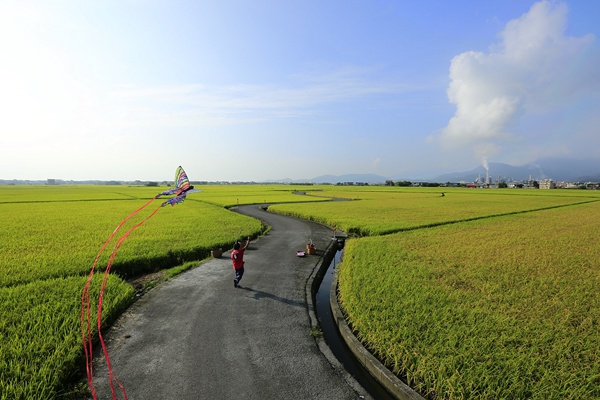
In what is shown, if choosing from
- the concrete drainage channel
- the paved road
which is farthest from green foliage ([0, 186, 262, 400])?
the concrete drainage channel

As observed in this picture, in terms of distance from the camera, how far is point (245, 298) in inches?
308

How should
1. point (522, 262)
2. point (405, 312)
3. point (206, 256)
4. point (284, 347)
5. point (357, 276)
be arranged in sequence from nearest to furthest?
point (284, 347) < point (405, 312) < point (357, 276) < point (522, 262) < point (206, 256)

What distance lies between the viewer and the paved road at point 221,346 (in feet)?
14.7

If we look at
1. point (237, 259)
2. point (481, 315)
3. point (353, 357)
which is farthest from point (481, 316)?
point (237, 259)

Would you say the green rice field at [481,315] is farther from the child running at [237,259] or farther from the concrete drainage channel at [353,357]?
the child running at [237,259]

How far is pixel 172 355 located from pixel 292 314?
9.08 ft

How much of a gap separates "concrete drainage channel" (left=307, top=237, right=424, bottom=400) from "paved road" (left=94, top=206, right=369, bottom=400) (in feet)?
1.66

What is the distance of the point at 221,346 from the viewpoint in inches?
217

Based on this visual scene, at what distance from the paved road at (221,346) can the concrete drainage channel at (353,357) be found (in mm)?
507

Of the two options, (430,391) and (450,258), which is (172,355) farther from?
(450,258)

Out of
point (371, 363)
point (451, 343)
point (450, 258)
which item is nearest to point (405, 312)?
point (451, 343)

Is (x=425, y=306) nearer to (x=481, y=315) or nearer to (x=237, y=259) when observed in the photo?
(x=481, y=315)

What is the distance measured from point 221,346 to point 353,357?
2.63 m

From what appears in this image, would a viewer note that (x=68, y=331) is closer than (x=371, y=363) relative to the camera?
No
